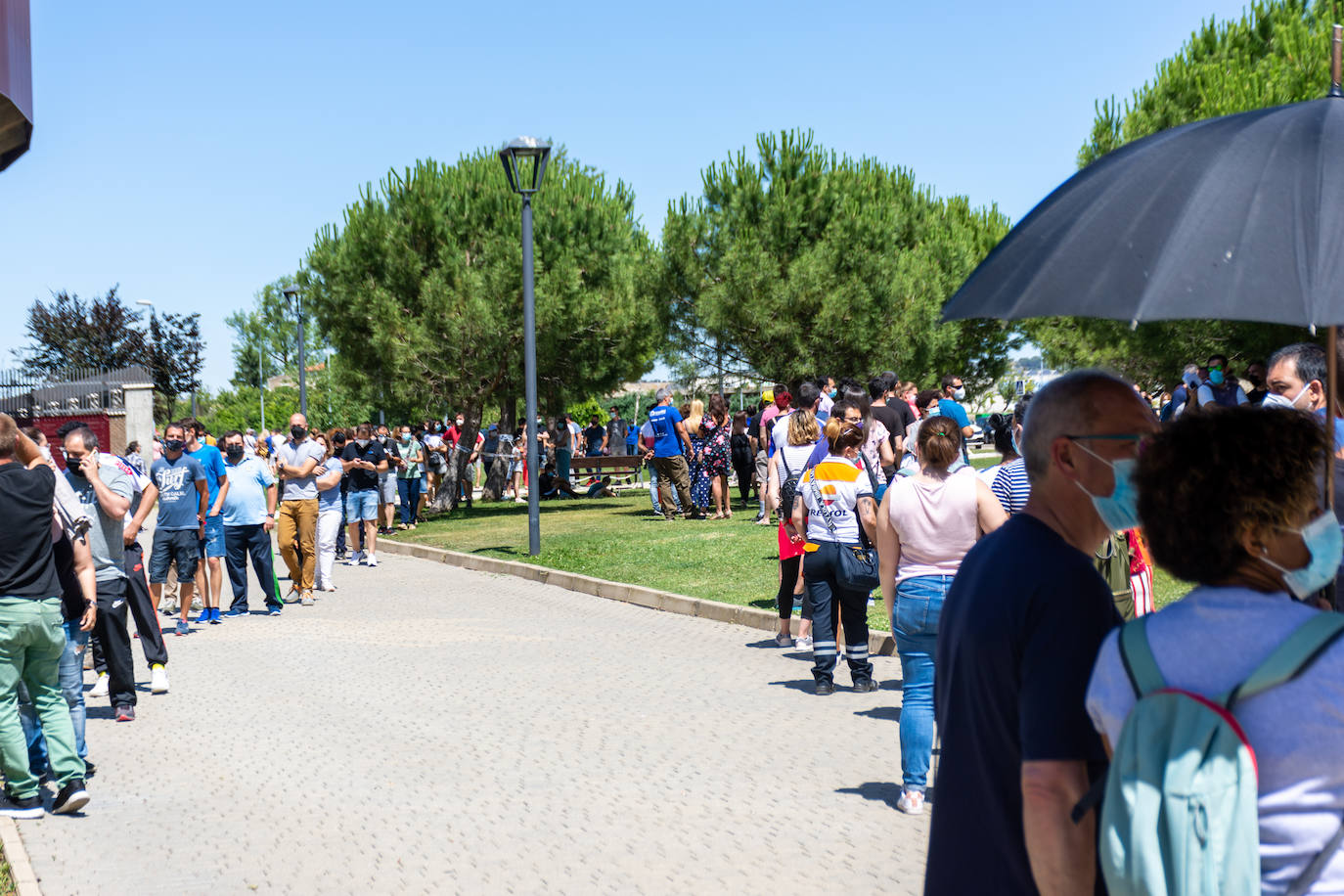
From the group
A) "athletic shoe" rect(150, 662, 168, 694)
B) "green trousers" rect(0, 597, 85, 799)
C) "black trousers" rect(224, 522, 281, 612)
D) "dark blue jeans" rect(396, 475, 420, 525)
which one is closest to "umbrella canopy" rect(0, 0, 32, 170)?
"green trousers" rect(0, 597, 85, 799)

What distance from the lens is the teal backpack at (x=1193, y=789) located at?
176 cm

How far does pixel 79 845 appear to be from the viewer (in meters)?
5.82

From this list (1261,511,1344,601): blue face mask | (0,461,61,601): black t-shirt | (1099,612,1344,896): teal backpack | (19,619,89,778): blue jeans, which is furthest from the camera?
(19,619,89,778): blue jeans


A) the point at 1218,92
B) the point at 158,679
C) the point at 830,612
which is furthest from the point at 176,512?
the point at 1218,92

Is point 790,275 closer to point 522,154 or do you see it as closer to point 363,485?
point 522,154

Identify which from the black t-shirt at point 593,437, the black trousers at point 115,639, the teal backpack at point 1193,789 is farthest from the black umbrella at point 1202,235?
the black t-shirt at point 593,437

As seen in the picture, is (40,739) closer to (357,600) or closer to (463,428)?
(357,600)

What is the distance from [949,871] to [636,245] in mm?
28342

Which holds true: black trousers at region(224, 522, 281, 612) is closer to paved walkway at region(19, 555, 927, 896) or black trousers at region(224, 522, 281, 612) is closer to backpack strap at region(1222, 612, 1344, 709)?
paved walkway at region(19, 555, 927, 896)

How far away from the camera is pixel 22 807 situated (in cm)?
629

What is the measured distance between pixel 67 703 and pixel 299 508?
768 centimetres

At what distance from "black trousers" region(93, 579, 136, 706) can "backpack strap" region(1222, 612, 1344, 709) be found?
777 cm

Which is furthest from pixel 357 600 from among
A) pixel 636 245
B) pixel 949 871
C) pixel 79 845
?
pixel 636 245

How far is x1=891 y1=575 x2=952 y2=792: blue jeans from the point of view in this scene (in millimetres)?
5770
